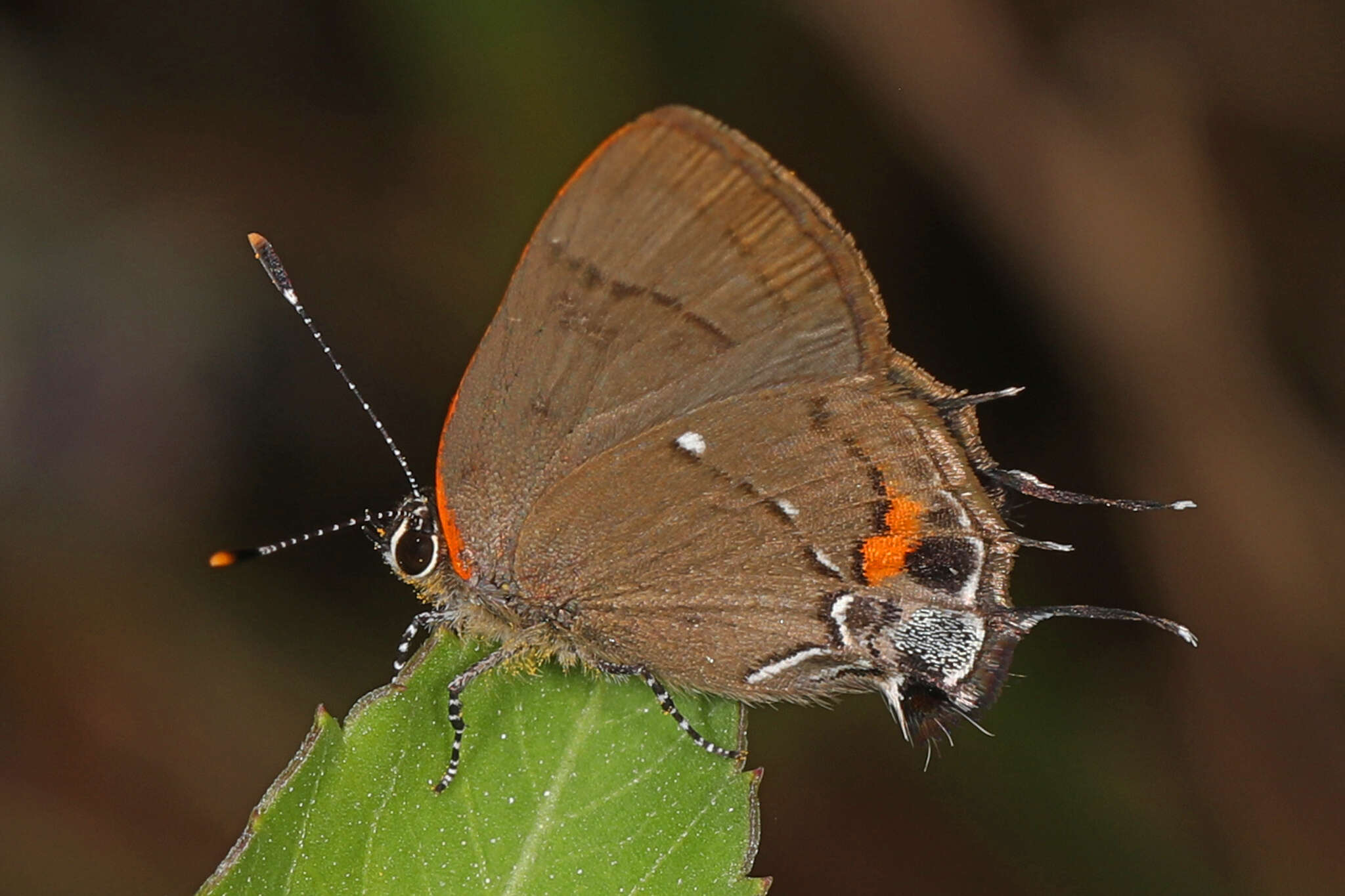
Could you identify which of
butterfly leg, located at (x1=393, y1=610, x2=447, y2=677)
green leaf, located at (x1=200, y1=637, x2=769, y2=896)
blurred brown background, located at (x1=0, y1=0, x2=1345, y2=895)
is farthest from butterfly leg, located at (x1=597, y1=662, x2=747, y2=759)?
blurred brown background, located at (x1=0, y1=0, x2=1345, y2=895)

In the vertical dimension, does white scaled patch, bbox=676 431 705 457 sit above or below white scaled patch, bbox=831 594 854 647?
above

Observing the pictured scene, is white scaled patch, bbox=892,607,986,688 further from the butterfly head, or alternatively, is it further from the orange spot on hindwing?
the butterfly head

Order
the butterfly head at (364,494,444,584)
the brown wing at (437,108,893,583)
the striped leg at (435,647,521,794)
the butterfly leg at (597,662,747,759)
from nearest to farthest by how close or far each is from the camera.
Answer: the striped leg at (435,647,521,794), the butterfly leg at (597,662,747,759), the brown wing at (437,108,893,583), the butterfly head at (364,494,444,584)

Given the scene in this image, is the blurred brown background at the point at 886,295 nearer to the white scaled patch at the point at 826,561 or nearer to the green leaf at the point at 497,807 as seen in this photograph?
the white scaled patch at the point at 826,561

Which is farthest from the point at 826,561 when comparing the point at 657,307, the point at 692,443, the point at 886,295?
the point at 886,295

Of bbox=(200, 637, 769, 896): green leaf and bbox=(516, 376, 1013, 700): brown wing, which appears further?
bbox=(516, 376, 1013, 700): brown wing

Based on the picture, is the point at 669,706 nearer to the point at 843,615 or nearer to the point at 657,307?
the point at 843,615

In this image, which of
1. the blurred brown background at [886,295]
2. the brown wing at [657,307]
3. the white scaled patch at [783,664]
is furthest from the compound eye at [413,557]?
the blurred brown background at [886,295]

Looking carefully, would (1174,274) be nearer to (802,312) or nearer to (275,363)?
(802,312)
